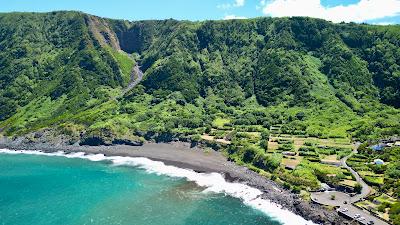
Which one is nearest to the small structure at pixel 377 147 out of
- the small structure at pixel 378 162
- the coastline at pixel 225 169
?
the small structure at pixel 378 162

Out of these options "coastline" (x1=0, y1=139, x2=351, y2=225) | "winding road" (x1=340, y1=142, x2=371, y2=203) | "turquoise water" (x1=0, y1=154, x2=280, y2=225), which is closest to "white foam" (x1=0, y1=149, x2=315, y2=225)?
"coastline" (x1=0, y1=139, x2=351, y2=225)

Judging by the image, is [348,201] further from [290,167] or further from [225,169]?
[225,169]

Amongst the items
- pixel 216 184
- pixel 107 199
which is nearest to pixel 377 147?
pixel 216 184

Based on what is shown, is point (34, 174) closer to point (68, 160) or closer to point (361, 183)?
point (68, 160)

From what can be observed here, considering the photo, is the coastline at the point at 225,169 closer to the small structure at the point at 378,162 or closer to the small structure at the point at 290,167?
the small structure at the point at 290,167

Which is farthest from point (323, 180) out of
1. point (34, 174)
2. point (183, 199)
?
point (34, 174)

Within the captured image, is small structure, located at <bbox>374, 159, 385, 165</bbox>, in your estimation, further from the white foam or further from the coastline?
the white foam
